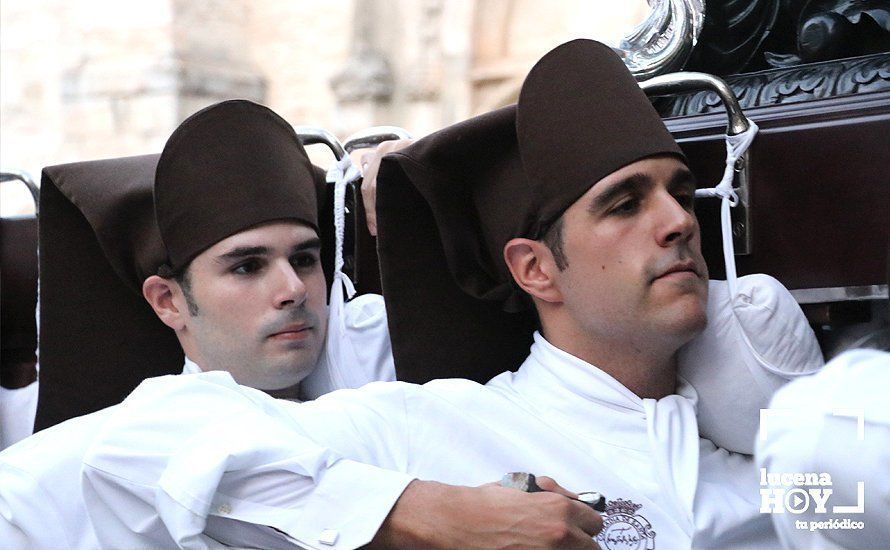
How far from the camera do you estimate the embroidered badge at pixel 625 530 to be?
6.93 feet

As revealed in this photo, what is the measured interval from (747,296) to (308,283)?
100cm

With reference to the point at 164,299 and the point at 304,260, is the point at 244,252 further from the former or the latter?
the point at 164,299

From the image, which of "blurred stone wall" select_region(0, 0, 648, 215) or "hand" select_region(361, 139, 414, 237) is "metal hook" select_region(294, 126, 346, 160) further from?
"blurred stone wall" select_region(0, 0, 648, 215)

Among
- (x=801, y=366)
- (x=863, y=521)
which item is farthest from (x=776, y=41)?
(x=863, y=521)

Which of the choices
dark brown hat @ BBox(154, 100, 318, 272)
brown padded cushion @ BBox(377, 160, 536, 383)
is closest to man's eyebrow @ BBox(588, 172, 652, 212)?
brown padded cushion @ BBox(377, 160, 536, 383)

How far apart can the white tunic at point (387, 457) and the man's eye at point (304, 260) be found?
608mm

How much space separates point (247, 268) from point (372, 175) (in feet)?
1.16

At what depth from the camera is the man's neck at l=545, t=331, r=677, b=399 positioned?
2.30 m

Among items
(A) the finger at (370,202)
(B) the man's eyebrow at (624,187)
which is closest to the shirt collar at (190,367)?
(A) the finger at (370,202)

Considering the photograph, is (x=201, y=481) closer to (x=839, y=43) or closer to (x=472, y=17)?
(x=839, y=43)

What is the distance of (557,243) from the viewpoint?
7.66ft

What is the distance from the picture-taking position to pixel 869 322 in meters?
2.26

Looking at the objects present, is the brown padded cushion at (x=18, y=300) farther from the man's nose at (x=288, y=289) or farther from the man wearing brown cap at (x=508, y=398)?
the man wearing brown cap at (x=508, y=398)

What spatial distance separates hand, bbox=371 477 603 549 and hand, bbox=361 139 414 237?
855 mm
